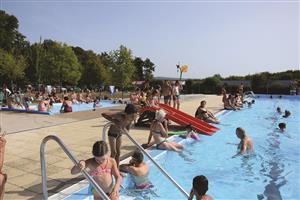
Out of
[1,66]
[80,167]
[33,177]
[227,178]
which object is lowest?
[227,178]

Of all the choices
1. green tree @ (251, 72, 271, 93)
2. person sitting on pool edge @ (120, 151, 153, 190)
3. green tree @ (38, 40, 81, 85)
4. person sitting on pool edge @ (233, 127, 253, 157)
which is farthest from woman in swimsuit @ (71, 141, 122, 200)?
green tree @ (38, 40, 81, 85)

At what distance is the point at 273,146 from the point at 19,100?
565 inches

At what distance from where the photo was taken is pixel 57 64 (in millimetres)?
40844

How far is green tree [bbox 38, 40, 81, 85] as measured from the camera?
40.5 m

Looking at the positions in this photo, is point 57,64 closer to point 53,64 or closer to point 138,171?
point 53,64

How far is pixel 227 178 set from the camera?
7336 mm

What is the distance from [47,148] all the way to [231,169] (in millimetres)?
4899

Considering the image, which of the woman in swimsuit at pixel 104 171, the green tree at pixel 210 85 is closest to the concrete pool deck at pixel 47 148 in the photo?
the woman in swimsuit at pixel 104 171

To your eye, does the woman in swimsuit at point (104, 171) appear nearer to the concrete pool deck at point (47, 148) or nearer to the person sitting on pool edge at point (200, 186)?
the person sitting on pool edge at point (200, 186)

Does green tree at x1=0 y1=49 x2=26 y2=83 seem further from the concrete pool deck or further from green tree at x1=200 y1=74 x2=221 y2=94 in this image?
the concrete pool deck

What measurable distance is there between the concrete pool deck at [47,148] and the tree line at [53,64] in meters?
19.8

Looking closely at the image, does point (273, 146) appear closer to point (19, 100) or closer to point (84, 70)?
point (19, 100)

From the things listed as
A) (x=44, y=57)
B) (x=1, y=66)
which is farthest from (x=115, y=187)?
(x=44, y=57)

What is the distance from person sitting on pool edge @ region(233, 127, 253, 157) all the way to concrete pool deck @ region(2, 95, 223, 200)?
9.48ft
